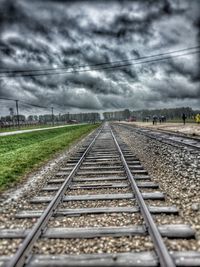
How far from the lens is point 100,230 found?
3895 mm

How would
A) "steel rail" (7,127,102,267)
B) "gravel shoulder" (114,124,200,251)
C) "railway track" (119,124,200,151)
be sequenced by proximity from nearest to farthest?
1. "steel rail" (7,127,102,267)
2. "gravel shoulder" (114,124,200,251)
3. "railway track" (119,124,200,151)

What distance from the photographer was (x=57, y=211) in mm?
4773

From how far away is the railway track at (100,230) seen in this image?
3064mm

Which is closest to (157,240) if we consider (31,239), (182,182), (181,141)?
(31,239)

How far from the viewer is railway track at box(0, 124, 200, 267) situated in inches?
121

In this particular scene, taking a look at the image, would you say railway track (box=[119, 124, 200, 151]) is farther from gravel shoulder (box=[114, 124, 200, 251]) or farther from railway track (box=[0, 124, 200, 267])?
railway track (box=[0, 124, 200, 267])

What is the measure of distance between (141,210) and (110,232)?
971mm

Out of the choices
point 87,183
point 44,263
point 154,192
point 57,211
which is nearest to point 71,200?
point 57,211

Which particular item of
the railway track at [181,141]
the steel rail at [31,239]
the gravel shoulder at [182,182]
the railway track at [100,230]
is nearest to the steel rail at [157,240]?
the railway track at [100,230]

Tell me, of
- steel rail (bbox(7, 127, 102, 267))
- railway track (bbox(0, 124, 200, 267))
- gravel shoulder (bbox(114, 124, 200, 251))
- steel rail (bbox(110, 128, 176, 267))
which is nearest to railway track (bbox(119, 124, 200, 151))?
gravel shoulder (bbox(114, 124, 200, 251))

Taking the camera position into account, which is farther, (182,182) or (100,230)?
(182,182)

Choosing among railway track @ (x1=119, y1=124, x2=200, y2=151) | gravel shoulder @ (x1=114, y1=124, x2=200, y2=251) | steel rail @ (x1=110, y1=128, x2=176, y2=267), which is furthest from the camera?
railway track @ (x1=119, y1=124, x2=200, y2=151)

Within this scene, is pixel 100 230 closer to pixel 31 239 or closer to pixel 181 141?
pixel 31 239

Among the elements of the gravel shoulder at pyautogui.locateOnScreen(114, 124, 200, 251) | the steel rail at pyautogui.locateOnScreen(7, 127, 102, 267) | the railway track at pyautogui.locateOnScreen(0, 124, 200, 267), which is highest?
the steel rail at pyautogui.locateOnScreen(7, 127, 102, 267)
